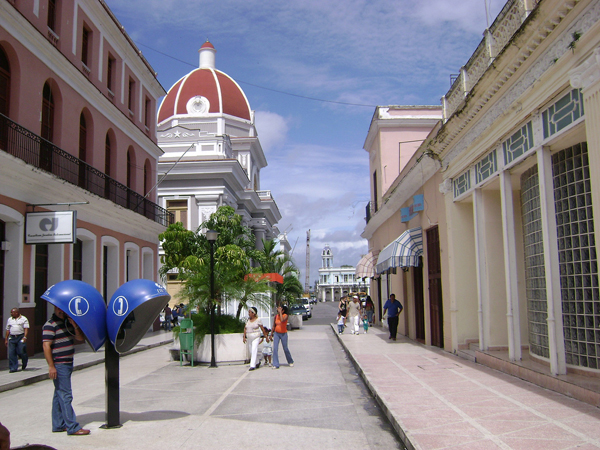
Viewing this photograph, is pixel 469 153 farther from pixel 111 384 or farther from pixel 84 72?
pixel 84 72

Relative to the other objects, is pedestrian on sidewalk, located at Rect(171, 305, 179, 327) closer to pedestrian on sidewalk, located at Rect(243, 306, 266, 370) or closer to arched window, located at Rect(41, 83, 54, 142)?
arched window, located at Rect(41, 83, 54, 142)

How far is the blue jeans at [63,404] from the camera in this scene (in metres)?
6.57

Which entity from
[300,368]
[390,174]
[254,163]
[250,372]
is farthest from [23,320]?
[254,163]

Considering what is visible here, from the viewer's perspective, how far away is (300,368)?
1315 cm

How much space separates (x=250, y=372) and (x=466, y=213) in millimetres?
6380

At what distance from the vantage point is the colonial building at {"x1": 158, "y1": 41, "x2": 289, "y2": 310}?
35.9 metres

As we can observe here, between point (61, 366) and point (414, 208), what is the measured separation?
40.3ft

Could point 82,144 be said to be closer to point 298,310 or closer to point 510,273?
point 510,273

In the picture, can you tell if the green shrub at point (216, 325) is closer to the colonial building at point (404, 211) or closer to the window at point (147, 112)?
the colonial building at point (404, 211)

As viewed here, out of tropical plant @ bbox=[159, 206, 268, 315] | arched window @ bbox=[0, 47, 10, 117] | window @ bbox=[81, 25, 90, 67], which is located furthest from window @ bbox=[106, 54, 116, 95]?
arched window @ bbox=[0, 47, 10, 117]

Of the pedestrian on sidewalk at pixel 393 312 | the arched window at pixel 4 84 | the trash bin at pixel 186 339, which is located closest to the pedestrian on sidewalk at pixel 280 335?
the trash bin at pixel 186 339

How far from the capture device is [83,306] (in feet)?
22.2

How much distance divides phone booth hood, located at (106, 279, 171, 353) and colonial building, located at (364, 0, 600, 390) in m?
5.72

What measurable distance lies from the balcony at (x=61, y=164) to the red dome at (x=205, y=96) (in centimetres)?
→ 2050
